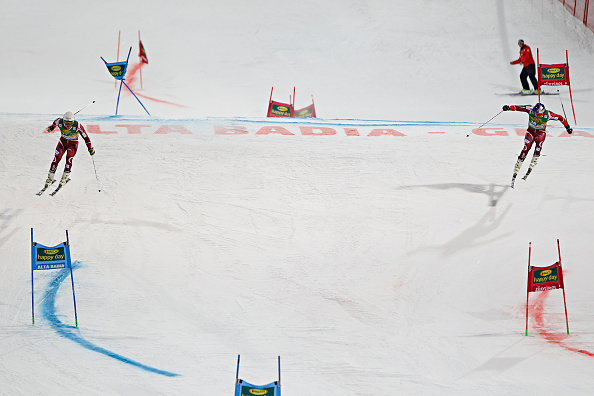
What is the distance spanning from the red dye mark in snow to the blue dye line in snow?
17.3 ft

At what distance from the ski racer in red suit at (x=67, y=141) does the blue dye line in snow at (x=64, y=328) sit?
2.56 m

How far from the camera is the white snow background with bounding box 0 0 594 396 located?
12758 mm

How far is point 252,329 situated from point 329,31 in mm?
14424

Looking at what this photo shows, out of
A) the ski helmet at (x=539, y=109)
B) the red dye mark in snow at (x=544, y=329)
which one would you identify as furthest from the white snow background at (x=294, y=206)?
the ski helmet at (x=539, y=109)

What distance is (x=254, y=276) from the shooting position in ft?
48.3

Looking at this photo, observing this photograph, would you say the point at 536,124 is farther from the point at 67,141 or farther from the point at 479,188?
the point at 67,141

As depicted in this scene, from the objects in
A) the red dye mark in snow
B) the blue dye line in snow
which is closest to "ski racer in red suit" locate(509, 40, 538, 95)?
the red dye mark in snow

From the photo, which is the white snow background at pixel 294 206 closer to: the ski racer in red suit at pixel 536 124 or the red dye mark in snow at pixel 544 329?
the red dye mark in snow at pixel 544 329

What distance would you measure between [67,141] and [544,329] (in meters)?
8.58

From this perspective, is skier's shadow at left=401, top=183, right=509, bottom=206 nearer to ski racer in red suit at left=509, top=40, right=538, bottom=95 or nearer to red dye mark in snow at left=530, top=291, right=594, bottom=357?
red dye mark in snow at left=530, top=291, right=594, bottom=357

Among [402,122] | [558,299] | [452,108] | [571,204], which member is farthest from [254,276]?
[452,108]

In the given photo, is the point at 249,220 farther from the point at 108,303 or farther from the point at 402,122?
the point at 402,122

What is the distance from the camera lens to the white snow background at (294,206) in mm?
12758

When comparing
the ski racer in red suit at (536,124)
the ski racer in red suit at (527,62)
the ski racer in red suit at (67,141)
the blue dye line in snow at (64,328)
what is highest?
the ski racer in red suit at (527,62)
